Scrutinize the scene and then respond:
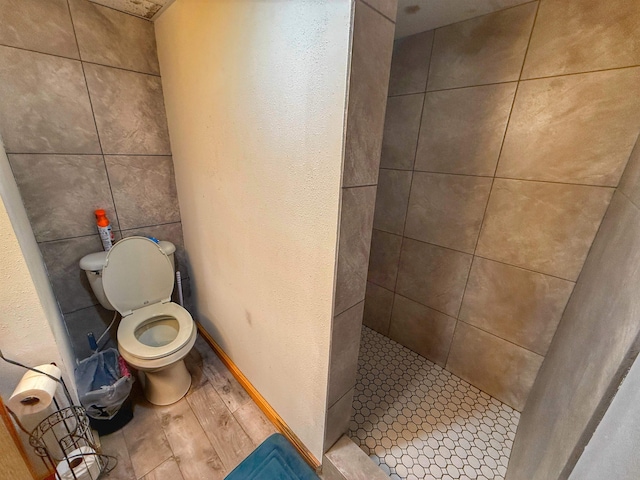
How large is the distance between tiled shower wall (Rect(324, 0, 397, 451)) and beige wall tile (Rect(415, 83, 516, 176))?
796mm

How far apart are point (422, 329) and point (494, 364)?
16.1 inches

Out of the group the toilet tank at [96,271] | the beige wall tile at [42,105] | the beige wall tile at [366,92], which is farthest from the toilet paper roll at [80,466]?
the beige wall tile at [366,92]

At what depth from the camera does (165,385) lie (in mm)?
1425

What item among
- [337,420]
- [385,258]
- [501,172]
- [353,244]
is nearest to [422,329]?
[385,258]

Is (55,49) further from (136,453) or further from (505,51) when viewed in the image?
(505,51)

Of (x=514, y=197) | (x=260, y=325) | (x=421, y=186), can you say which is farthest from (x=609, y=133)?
(x=260, y=325)

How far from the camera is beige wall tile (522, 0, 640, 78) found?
2.95 ft

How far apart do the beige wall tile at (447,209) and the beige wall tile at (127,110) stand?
5.18ft

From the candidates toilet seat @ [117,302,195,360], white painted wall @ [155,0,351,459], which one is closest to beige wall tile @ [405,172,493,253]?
white painted wall @ [155,0,351,459]

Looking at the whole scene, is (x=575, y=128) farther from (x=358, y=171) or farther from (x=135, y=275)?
(x=135, y=275)

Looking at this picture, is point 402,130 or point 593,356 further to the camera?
point 402,130

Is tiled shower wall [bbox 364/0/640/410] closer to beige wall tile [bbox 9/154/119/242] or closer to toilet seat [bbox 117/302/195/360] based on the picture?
toilet seat [bbox 117/302/195/360]

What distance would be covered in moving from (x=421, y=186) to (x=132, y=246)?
168cm

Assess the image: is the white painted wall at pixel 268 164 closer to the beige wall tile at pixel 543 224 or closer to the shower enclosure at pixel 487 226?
the shower enclosure at pixel 487 226
